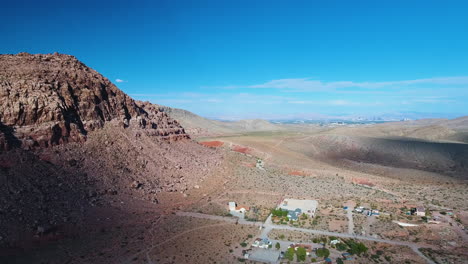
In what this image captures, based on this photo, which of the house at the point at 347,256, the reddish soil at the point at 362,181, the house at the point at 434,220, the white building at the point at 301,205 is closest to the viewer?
the house at the point at 347,256

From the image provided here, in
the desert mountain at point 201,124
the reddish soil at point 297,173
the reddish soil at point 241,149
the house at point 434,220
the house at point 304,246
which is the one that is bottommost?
the house at point 304,246

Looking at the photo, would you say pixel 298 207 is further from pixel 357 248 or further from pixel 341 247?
pixel 357 248

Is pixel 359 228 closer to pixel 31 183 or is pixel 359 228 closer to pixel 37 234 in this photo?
pixel 37 234

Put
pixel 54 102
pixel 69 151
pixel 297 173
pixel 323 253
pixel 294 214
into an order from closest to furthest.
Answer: pixel 323 253 → pixel 294 214 → pixel 69 151 → pixel 54 102 → pixel 297 173

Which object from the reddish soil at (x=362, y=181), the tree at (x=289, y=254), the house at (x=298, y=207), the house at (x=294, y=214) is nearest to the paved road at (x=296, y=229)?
the house at (x=294, y=214)

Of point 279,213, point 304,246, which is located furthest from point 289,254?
point 279,213

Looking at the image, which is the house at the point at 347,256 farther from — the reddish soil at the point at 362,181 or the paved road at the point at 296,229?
the reddish soil at the point at 362,181

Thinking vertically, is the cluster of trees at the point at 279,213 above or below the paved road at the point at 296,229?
above

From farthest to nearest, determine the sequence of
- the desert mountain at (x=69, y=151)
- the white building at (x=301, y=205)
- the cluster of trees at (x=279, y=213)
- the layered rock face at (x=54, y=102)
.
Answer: the white building at (x=301, y=205) < the cluster of trees at (x=279, y=213) < the layered rock face at (x=54, y=102) < the desert mountain at (x=69, y=151)
